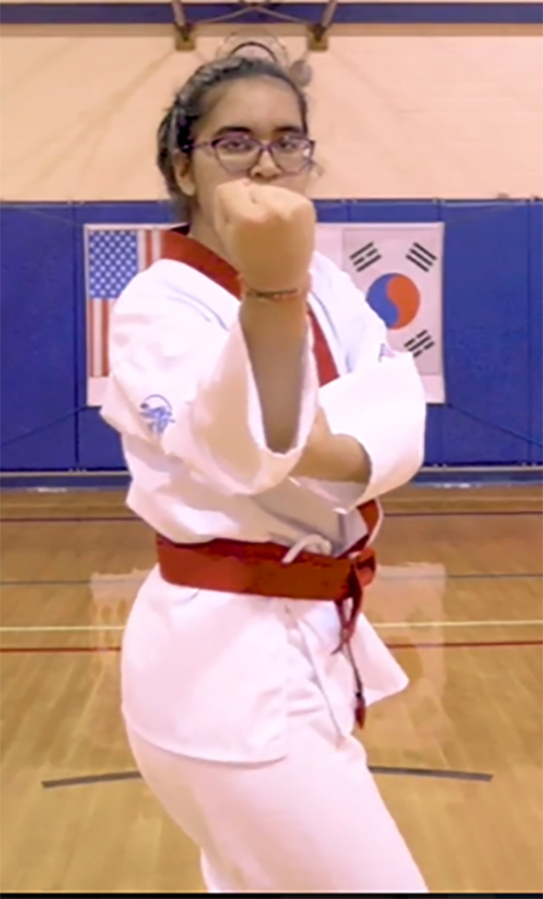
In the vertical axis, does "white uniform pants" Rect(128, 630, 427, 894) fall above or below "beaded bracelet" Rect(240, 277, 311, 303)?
below

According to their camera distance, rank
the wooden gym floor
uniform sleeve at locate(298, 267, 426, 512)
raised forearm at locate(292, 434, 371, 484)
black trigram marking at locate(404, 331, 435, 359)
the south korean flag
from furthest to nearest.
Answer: black trigram marking at locate(404, 331, 435, 359) → the south korean flag → the wooden gym floor → uniform sleeve at locate(298, 267, 426, 512) → raised forearm at locate(292, 434, 371, 484)

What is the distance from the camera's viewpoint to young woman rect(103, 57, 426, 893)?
4.79 ft

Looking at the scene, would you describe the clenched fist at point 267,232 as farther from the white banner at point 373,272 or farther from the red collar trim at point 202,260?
the white banner at point 373,272

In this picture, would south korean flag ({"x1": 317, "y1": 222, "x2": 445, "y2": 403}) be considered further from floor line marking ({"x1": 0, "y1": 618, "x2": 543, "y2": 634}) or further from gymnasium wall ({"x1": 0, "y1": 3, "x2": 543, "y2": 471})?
floor line marking ({"x1": 0, "y1": 618, "x2": 543, "y2": 634})

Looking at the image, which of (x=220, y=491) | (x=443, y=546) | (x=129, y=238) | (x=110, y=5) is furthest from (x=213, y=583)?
(x=110, y=5)

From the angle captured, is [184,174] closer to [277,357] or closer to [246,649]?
[277,357]

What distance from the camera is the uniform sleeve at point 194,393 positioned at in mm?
1204

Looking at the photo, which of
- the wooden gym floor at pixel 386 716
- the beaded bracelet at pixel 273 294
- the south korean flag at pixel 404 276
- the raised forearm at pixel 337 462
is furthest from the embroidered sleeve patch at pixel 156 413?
the south korean flag at pixel 404 276

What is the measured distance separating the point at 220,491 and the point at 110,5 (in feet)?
27.5

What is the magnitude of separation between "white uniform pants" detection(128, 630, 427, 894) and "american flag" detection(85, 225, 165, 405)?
7598 mm

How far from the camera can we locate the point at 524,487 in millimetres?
9031

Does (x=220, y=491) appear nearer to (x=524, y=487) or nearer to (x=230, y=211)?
(x=230, y=211)

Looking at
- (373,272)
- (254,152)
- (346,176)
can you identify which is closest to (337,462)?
(254,152)

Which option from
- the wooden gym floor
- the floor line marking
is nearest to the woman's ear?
the wooden gym floor
